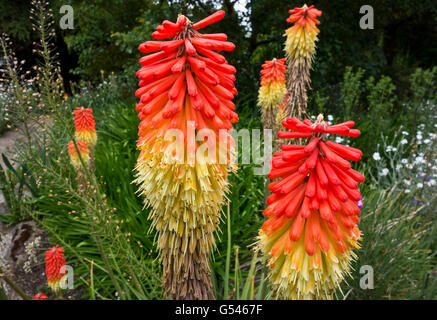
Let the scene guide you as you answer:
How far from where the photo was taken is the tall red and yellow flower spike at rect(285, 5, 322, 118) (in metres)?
3.15

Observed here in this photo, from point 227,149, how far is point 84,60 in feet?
25.1

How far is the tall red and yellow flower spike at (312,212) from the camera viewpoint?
148 centimetres

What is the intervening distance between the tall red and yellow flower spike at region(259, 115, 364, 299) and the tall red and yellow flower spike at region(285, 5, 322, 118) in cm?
172

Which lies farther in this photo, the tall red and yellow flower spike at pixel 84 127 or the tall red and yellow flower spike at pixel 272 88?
the tall red and yellow flower spike at pixel 272 88

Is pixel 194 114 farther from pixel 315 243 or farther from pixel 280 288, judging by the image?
pixel 280 288

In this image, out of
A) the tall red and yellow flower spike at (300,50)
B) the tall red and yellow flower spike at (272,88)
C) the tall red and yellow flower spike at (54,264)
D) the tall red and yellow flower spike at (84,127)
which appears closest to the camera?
the tall red and yellow flower spike at (54,264)

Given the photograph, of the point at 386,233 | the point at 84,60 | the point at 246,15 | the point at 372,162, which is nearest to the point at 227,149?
the point at 386,233

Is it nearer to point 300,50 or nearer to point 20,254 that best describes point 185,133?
point 300,50

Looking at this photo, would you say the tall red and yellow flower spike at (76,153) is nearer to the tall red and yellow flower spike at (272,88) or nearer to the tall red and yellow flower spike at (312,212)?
the tall red and yellow flower spike at (272,88)

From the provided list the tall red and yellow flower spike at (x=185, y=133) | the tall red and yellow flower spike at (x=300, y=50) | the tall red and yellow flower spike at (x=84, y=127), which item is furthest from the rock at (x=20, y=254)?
the tall red and yellow flower spike at (x=300, y=50)

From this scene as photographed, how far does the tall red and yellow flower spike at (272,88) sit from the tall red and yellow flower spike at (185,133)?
6.98 feet

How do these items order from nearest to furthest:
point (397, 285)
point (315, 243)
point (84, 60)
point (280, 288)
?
point (315, 243)
point (280, 288)
point (397, 285)
point (84, 60)

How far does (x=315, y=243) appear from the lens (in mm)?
1503

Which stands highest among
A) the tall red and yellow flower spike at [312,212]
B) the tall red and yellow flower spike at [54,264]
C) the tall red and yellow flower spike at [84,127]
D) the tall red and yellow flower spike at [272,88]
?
the tall red and yellow flower spike at [272,88]
